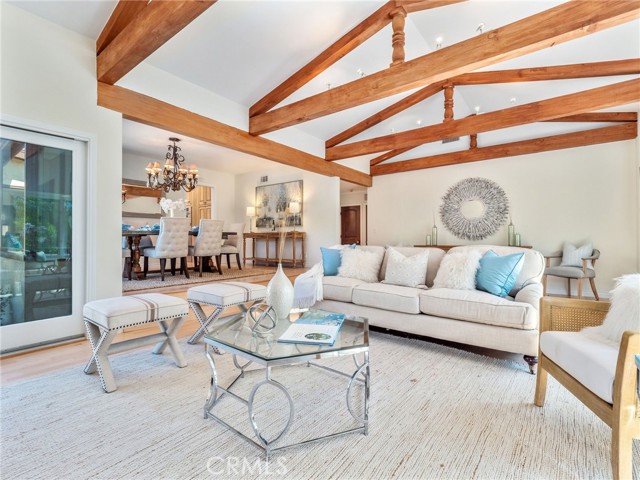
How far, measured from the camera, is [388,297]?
2707mm

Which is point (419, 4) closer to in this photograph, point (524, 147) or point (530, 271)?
point (530, 271)

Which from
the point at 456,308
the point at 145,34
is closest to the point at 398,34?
the point at 145,34

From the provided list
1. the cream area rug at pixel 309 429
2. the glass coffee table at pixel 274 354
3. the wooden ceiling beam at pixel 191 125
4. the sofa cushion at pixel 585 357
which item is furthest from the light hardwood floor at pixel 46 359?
the sofa cushion at pixel 585 357

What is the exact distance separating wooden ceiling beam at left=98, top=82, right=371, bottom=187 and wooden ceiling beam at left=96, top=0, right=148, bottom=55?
15.4 inches

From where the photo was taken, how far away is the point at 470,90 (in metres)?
4.90

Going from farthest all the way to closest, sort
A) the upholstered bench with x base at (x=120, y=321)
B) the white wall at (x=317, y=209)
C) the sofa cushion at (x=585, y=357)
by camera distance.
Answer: the white wall at (x=317, y=209) → the upholstered bench with x base at (x=120, y=321) → the sofa cushion at (x=585, y=357)

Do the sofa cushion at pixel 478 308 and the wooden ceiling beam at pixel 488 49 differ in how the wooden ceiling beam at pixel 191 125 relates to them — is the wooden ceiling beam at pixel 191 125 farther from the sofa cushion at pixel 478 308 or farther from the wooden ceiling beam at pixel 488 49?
the sofa cushion at pixel 478 308

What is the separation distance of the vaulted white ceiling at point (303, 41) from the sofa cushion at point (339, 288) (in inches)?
103

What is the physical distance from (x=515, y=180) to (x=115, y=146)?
238 inches

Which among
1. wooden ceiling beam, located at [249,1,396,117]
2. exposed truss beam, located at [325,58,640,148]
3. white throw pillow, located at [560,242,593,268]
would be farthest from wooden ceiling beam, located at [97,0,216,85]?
white throw pillow, located at [560,242,593,268]

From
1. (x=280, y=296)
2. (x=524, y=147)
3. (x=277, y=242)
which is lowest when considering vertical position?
(x=280, y=296)

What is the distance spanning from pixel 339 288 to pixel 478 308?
1.24 m

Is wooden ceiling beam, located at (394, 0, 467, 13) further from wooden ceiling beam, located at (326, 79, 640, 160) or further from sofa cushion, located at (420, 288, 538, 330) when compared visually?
sofa cushion, located at (420, 288, 538, 330)

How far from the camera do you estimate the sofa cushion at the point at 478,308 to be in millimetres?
2135
